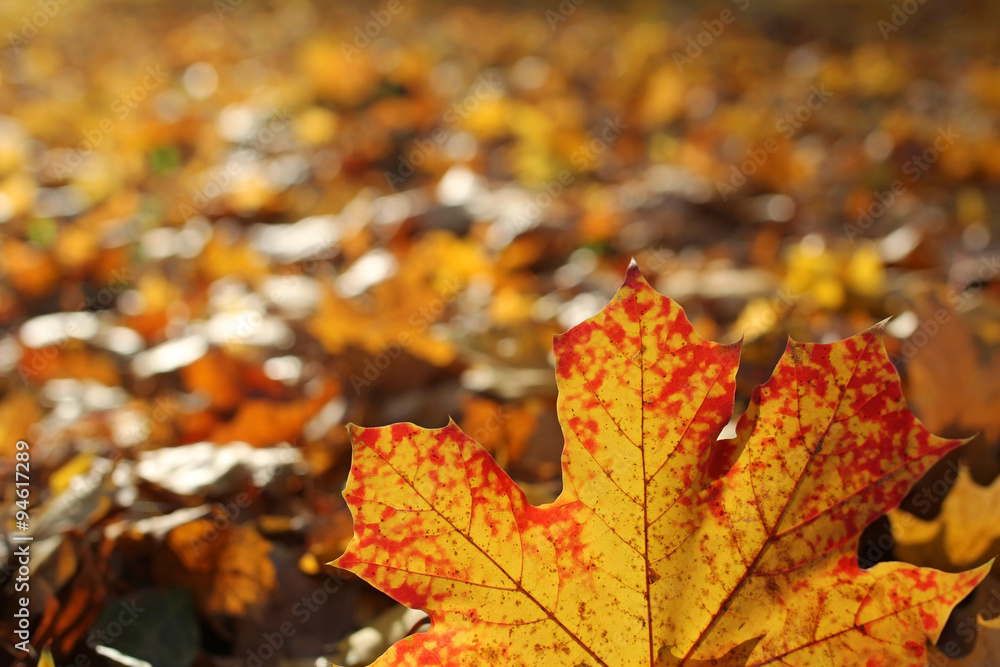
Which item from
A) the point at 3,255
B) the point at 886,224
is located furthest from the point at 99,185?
the point at 886,224

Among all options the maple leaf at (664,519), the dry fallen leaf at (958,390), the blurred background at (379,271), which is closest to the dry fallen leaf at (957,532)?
the blurred background at (379,271)

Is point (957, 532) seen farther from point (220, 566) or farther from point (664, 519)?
point (220, 566)

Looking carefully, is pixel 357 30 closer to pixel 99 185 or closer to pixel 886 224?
pixel 99 185

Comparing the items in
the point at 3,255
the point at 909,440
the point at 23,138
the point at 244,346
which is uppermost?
the point at 909,440

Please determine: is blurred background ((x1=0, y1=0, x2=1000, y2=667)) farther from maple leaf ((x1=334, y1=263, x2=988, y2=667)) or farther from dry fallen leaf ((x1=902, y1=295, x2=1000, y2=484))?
maple leaf ((x1=334, y1=263, x2=988, y2=667))

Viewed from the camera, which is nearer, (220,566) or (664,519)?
(664,519)

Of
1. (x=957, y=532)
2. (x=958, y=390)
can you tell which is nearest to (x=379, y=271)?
(x=958, y=390)

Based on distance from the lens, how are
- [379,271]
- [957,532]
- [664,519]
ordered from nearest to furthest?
[664,519] < [957,532] < [379,271]
